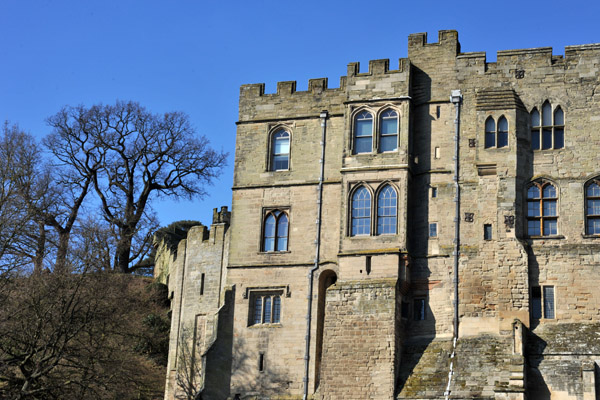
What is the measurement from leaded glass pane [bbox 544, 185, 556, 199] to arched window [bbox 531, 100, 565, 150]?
1443mm

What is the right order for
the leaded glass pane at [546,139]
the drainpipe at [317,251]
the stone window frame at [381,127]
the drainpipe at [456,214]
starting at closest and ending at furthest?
the drainpipe at [456,214], the leaded glass pane at [546,139], the drainpipe at [317,251], the stone window frame at [381,127]

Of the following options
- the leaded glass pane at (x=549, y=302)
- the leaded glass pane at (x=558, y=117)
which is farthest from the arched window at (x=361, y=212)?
the leaded glass pane at (x=558, y=117)

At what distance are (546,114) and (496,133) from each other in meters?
1.96

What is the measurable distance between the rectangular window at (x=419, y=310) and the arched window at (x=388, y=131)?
18.6ft

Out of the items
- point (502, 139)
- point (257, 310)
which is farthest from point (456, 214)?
point (257, 310)

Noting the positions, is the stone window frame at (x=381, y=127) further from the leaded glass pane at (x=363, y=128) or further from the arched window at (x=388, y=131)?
the leaded glass pane at (x=363, y=128)

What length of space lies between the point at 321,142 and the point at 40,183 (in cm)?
A: 1195

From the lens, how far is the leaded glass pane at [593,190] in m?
38.0

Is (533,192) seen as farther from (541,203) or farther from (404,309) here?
(404,309)

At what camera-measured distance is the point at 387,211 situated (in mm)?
39469

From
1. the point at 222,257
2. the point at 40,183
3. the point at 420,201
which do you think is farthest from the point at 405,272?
the point at 40,183

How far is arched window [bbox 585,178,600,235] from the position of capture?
124ft

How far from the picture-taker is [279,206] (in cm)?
4156

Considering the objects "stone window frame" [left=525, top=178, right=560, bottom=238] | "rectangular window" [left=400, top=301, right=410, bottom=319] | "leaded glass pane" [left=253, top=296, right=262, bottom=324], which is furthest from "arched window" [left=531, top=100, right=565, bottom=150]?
"leaded glass pane" [left=253, top=296, right=262, bottom=324]
